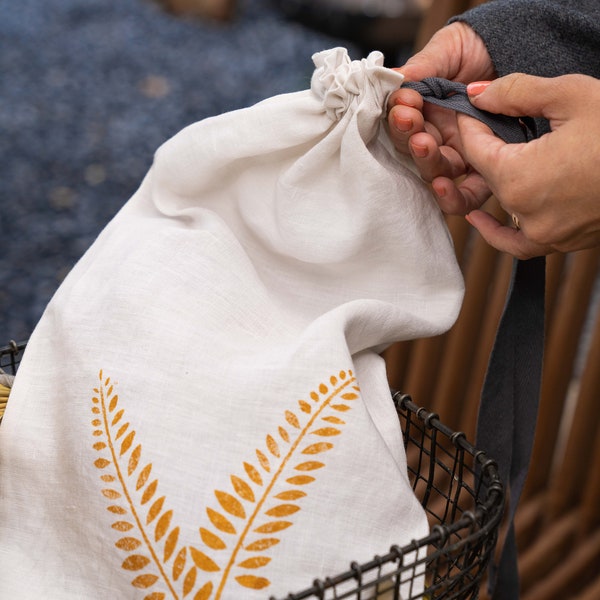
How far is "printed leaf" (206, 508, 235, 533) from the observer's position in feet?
2.03

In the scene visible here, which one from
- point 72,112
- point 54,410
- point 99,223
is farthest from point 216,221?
point 72,112

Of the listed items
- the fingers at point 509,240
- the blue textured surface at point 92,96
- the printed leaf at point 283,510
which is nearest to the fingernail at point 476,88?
the fingers at point 509,240

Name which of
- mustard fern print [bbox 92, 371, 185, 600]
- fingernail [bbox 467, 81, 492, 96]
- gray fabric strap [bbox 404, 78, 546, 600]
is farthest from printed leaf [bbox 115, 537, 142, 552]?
fingernail [bbox 467, 81, 492, 96]

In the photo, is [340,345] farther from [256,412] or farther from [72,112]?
[72,112]

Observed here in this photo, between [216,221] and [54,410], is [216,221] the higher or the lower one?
the higher one

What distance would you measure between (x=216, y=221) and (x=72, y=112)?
2.16 metres

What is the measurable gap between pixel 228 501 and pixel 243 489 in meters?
0.01

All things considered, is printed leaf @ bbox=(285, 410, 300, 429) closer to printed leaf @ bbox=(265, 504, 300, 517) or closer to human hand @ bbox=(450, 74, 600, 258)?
printed leaf @ bbox=(265, 504, 300, 517)

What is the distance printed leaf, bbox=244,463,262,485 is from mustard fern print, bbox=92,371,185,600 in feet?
0.21

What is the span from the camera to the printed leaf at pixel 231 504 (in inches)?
24.5

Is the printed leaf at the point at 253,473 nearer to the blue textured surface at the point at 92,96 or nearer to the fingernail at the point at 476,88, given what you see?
the fingernail at the point at 476,88

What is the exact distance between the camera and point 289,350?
2.27ft

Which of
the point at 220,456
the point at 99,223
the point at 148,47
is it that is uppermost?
the point at 220,456

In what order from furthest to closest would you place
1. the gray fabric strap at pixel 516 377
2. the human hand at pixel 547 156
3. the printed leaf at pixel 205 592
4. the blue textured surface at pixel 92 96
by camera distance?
the blue textured surface at pixel 92 96 < the gray fabric strap at pixel 516 377 < the human hand at pixel 547 156 < the printed leaf at pixel 205 592
